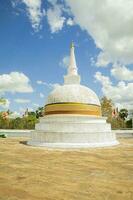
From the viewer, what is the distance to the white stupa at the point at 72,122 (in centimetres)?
1756

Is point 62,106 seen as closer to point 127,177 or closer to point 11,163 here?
point 11,163

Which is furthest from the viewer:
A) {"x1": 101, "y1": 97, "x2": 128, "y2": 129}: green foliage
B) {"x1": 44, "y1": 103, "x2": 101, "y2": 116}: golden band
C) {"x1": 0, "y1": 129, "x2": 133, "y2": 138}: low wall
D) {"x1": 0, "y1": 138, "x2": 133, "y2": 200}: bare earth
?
{"x1": 101, "y1": 97, "x2": 128, "y2": 129}: green foliage

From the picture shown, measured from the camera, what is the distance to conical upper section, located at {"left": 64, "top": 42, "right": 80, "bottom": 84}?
22.7 m

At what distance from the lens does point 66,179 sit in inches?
324

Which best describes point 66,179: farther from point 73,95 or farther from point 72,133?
point 73,95

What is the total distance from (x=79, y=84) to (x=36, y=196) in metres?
16.6

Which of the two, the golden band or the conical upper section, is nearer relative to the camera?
the golden band

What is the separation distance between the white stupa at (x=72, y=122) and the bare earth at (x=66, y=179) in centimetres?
555

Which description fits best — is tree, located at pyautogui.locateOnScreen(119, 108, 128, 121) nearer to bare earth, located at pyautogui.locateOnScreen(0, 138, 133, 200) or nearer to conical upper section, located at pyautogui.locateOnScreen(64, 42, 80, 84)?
conical upper section, located at pyautogui.locateOnScreen(64, 42, 80, 84)

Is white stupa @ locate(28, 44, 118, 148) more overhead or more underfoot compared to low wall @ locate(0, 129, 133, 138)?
more overhead

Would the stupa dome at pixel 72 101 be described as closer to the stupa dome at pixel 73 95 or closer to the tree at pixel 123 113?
the stupa dome at pixel 73 95

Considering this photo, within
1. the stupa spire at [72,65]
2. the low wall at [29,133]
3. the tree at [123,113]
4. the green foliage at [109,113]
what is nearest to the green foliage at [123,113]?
the tree at [123,113]

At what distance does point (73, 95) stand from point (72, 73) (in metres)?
3.47

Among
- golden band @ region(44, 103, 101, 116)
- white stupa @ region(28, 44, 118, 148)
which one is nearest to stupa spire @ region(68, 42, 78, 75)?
white stupa @ region(28, 44, 118, 148)
